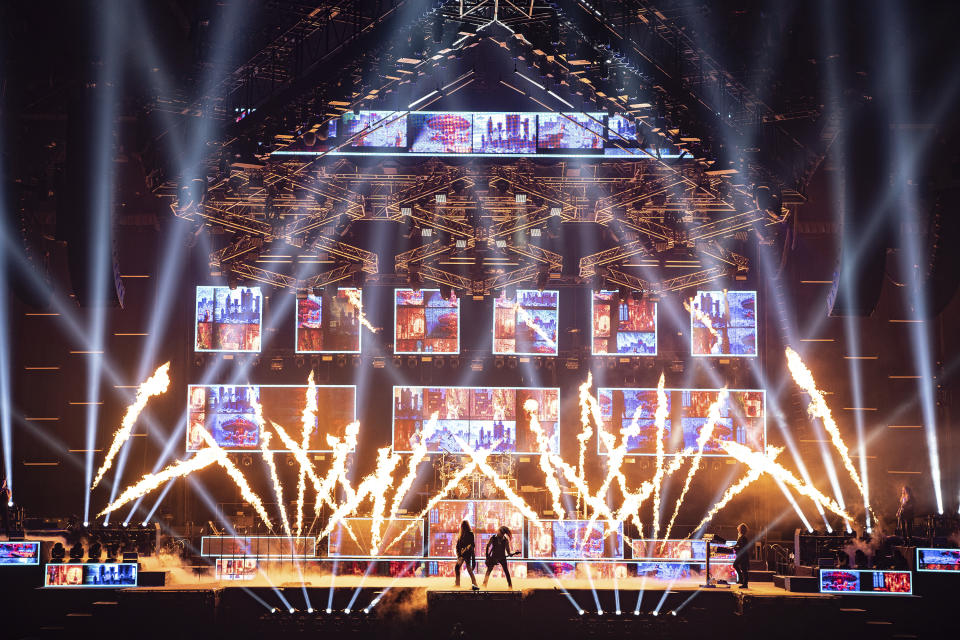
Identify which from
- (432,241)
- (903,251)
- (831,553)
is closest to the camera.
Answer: (831,553)

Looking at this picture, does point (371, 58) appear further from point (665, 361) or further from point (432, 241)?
point (665, 361)

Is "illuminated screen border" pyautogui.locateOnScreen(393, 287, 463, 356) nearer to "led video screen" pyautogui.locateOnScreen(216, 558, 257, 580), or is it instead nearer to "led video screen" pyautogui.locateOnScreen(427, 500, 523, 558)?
"led video screen" pyautogui.locateOnScreen(427, 500, 523, 558)

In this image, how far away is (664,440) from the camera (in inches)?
998

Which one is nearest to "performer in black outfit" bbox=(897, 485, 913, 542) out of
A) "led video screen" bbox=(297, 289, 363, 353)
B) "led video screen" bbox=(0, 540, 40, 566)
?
"led video screen" bbox=(297, 289, 363, 353)

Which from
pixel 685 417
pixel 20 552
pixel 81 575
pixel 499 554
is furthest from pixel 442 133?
pixel 20 552

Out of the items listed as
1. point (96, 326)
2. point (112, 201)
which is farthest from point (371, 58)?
point (96, 326)

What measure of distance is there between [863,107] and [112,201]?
39.9 feet

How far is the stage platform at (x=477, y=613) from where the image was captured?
1672 centimetres

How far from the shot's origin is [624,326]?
25797 mm

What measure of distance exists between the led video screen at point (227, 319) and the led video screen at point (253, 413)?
45.4 inches

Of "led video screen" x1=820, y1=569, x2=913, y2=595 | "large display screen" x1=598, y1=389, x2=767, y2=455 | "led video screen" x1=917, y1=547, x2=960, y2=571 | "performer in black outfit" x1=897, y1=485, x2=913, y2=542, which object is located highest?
"large display screen" x1=598, y1=389, x2=767, y2=455

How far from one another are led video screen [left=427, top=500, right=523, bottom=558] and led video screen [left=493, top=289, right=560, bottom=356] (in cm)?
448

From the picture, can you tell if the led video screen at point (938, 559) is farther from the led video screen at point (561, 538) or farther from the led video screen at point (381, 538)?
the led video screen at point (381, 538)

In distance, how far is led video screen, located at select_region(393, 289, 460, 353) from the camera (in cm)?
2575
